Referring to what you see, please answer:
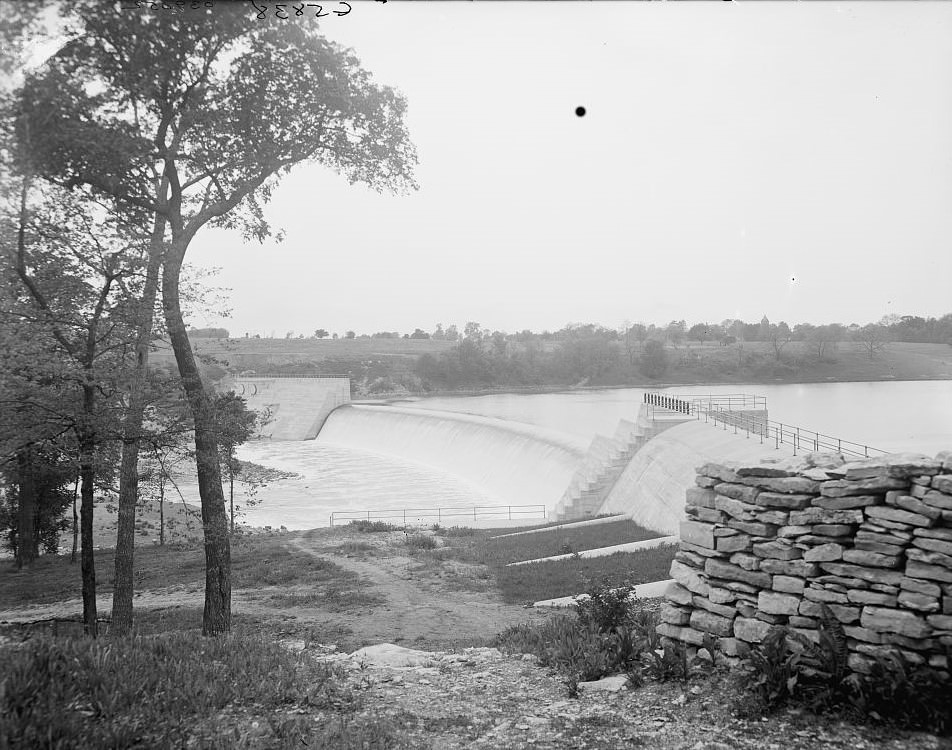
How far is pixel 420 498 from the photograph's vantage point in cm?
3081

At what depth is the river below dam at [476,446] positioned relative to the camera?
29.6 meters

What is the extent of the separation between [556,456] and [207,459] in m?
21.8

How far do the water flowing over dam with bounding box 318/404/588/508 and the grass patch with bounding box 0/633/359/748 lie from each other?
74.3 feet

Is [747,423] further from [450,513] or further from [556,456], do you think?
[450,513]

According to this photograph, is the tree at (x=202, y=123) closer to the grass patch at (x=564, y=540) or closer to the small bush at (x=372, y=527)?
the grass patch at (x=564, y=540)

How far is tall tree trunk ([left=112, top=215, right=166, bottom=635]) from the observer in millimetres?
9477

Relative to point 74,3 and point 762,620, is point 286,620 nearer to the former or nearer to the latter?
point 762,620

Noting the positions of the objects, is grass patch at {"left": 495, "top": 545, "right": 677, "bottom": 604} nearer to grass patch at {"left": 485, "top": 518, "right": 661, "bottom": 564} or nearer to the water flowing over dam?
grass patch at {"left": 485, "top": 518, "right": 661, "bottom": 564}

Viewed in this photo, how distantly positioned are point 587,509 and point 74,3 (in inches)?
821

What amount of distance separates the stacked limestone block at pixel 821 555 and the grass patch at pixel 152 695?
3238 millimetres

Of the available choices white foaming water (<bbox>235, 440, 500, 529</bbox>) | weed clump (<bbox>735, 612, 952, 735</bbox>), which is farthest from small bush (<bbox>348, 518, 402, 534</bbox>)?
weed clump (<bbox>735, 612, 952, 735</bbox>)

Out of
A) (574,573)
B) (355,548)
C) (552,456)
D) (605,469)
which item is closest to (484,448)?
(552,456)

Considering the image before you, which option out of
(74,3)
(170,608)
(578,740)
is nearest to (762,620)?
(578,740)

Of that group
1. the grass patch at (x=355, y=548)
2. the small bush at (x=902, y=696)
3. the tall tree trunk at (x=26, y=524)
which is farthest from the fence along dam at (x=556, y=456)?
the small bush at (x=902, y=696)
